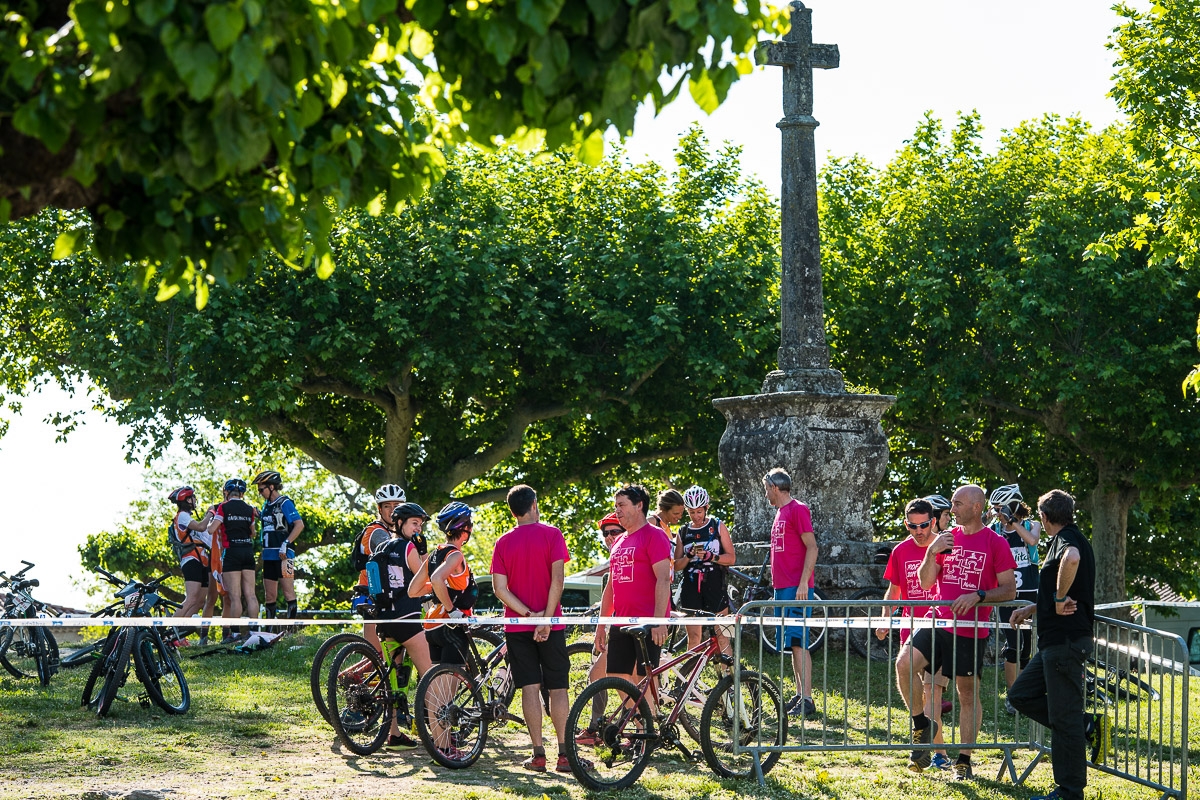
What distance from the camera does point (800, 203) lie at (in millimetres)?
15898

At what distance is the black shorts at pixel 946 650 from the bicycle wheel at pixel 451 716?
293 cm

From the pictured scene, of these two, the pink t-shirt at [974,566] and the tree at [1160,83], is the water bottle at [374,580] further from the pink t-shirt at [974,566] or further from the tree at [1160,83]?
the tree at [1160,83]

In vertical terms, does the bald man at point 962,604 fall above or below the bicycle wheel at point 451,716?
above

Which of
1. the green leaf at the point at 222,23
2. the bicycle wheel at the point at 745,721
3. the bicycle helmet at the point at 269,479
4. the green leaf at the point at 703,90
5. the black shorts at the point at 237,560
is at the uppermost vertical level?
the green leaf at the point at 703,90

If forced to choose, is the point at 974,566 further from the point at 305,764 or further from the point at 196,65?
the point at 196,65

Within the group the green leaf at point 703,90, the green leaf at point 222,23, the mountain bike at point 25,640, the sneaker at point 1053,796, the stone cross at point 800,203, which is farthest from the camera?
the stone cross at point 800,203

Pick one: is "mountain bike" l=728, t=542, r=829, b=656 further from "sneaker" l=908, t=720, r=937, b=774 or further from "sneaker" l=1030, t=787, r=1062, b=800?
"sneaker" l=1030, t=787, r=1062, b=800

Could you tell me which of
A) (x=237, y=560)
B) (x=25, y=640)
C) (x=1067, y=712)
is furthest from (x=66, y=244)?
(x=237, y=560)

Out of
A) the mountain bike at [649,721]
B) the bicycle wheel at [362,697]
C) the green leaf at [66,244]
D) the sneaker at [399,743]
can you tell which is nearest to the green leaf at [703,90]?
the green leaf at [66,244]

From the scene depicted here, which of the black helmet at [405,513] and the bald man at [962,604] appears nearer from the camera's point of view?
the bald man at [962,604]

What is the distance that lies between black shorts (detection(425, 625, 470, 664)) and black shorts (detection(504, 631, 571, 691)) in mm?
704

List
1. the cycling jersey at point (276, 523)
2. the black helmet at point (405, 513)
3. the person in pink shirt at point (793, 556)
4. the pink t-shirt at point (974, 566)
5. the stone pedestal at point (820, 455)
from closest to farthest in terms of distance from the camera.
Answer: the pink t-shirt at point (974, 566) → the black helmet at point (405, 513) → the person in pink shirt at point (793, 556) → the stone pedestal at point (820, 455) → the cycling jersey at point (276, 523)

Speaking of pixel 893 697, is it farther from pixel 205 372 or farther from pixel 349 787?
pixel 205 372

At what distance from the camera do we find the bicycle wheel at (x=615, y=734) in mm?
9109
